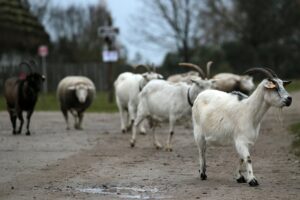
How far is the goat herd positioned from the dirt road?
476 mm

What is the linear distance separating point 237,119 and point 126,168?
2.66 m

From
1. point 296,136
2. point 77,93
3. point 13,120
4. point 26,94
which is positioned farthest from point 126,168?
point 77,93

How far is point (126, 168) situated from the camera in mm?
13641

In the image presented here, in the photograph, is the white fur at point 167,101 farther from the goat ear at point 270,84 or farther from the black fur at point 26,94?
the goat ear at point 270,84

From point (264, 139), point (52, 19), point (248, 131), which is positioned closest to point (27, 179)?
point (248, 131)

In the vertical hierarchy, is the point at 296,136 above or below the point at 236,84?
below

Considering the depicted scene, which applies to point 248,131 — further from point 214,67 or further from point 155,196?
point 214,67

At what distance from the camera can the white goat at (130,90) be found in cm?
2017

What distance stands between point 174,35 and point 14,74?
14.6 m

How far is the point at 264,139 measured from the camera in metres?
19.3

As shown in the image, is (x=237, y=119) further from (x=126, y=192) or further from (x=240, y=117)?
(x=126, y=192)

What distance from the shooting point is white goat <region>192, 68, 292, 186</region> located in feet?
38.1

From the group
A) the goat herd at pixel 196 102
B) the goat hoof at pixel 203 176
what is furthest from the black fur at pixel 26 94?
the goat hoof at pixel 203 176

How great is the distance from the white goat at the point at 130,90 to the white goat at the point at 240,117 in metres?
7.55
